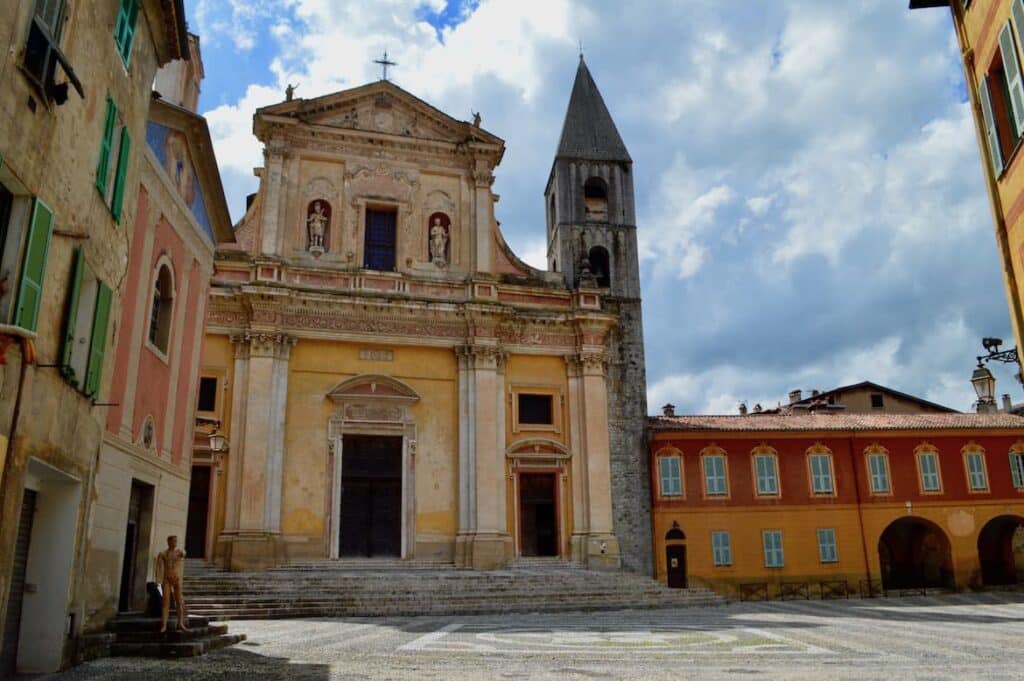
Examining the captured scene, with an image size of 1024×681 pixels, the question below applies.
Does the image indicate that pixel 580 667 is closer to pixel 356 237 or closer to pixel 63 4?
pixel 63 4

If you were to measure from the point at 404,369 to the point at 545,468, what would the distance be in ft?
16.9

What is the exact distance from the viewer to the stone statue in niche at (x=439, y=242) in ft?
84.5

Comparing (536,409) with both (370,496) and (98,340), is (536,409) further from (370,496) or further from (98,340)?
(98,340)

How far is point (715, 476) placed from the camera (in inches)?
1036

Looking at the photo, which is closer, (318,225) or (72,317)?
(72,317)

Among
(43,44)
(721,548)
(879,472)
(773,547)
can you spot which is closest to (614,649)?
(43,44)

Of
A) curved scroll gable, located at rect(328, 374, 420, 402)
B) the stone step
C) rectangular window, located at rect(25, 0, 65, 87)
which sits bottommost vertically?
the stone step

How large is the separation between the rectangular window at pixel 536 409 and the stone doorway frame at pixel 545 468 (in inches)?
27.2

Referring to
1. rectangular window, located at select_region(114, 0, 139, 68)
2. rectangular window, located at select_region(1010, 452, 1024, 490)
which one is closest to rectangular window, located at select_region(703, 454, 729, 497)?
rectangular window, located at select_region(1010, 452, 1024, 490)

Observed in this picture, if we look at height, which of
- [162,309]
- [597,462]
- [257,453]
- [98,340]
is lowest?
[98,340]

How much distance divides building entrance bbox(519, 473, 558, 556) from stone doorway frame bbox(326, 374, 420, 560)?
3.28 m

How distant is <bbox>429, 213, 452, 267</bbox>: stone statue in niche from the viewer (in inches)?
1014

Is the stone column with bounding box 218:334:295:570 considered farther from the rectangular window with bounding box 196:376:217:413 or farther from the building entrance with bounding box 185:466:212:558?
the building entrance with bounding box 185:466:212:558

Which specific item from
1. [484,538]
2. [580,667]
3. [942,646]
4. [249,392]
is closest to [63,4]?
[580,667]
